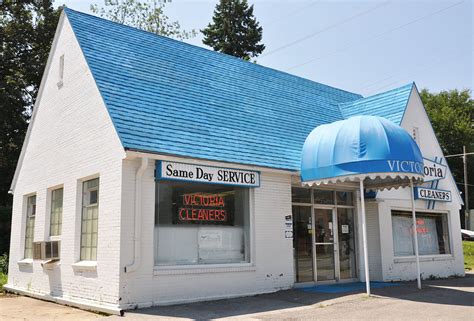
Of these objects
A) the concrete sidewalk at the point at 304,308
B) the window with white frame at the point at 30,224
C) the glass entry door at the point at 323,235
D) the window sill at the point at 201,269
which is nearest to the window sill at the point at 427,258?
the glass entry door at the point at 323,235

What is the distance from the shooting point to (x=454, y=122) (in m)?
53.1

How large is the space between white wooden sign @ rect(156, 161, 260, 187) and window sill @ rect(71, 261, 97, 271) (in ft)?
8.48

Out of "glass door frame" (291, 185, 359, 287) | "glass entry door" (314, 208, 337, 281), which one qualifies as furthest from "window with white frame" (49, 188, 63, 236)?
"glass entry door" (314, 208, 337, 281)

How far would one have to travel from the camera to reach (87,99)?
12.5 meters

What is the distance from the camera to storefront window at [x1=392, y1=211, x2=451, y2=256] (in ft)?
55.8

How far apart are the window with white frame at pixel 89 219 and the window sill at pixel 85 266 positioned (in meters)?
0.17

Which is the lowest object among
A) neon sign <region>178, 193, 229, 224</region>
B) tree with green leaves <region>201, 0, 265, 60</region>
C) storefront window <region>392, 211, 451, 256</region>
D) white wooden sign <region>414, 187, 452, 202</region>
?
storefront window <region>392, 211, 451, 256</region>

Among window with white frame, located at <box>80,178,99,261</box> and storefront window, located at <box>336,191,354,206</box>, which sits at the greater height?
storefront window, located at <box>336,191,354,206</box>

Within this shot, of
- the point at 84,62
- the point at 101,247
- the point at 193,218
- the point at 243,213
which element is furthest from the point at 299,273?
the point at 84,62

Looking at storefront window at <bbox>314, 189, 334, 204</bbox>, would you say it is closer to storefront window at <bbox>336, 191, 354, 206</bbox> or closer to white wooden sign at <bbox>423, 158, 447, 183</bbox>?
storefront window at <bbox>336, 191, 354, 206</bbox>

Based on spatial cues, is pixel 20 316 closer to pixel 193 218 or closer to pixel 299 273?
pixel 193 218

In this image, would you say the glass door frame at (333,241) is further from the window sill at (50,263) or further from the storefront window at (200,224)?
the window sill at (50,263)

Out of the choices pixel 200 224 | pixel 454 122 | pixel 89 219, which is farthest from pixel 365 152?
pixel 454 122

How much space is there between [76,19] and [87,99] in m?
2.90
